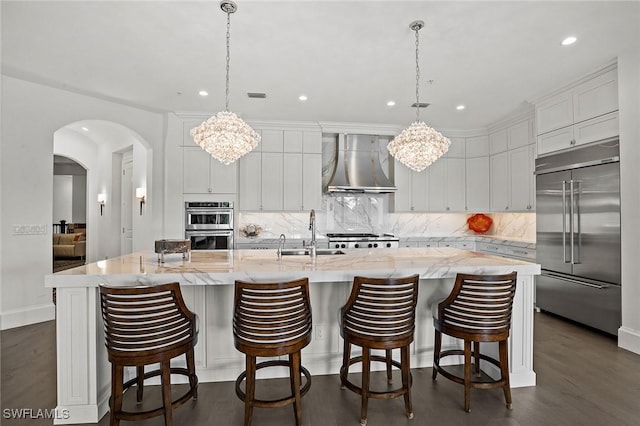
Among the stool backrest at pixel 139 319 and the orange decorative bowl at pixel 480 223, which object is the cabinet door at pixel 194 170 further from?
the orange decorative bowl at pixel 480 223

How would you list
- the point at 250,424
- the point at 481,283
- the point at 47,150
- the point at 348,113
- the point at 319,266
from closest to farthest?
the point at 250,424 < the point at 481,283 < the point at 319,266 < the point at 47,150 < the point at 348,113

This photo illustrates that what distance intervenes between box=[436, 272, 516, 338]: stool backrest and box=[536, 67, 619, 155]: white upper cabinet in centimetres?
260

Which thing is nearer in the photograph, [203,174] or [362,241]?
[203,174]

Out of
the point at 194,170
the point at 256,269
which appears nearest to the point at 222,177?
the point at 194,170

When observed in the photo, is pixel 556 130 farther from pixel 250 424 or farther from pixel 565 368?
pixel 250 424

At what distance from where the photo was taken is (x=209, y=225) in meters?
5.17

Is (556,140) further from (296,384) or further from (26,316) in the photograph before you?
(26,316)

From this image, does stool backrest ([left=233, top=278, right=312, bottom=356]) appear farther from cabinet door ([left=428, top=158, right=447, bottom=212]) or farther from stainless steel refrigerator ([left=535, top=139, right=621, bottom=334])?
cabinet door ([left=428, top=158, right=447, bottom=212])

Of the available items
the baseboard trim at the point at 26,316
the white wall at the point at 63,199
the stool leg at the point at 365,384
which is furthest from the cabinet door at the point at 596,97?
the white wall at the point at 63,199

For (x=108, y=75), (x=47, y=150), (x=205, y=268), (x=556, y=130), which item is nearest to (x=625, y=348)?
(x=556, y=130)

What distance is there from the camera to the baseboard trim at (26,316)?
3736 millimetres

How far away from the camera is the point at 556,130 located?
164 inches

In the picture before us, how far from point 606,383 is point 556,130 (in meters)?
2.99

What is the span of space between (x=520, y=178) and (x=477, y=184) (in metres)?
0.96
